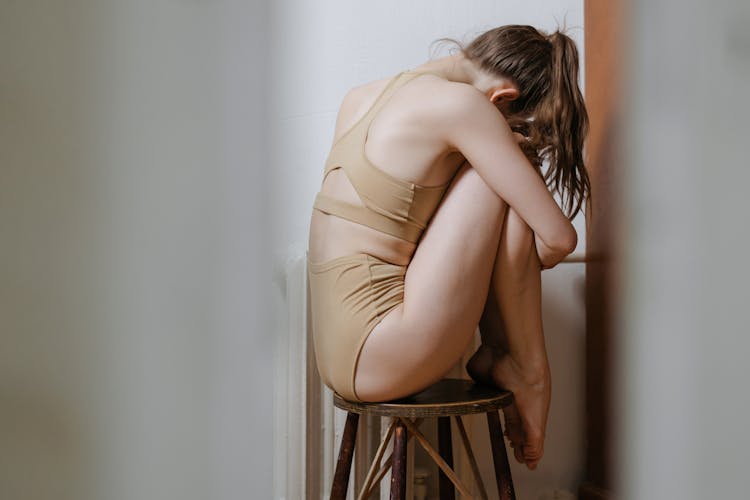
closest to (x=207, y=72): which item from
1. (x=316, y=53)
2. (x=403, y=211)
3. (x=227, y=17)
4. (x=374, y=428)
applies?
(x=227, y=17)

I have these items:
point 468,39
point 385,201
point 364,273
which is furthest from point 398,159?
point 468,39

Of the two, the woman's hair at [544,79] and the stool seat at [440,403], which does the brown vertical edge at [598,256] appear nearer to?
the woman's hair at [544,79]

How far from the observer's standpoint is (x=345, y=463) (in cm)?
108

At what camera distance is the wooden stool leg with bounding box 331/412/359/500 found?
106 cm

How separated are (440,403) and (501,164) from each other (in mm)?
398

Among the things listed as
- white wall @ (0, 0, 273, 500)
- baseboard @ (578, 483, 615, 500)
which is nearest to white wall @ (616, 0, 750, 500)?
white wall @ (0, 0, 273, 500)

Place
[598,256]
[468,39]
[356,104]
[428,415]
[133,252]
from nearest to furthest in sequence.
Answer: [133,252]
[428,415]
[356,104]
[598,256]
[468,39]

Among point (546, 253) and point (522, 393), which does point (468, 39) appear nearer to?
point (546, 253)

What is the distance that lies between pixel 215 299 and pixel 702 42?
0.12 metres

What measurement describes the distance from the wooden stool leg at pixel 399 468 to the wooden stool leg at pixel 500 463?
164 mm

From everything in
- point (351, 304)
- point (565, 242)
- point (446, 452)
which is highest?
point (565, 242)

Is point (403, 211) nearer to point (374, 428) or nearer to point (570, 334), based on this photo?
point (374, 428)

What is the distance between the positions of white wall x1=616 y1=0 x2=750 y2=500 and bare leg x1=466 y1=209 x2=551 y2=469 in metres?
0.85

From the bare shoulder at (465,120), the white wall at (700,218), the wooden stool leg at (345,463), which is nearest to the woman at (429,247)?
the bare shoulder at (465,120)
